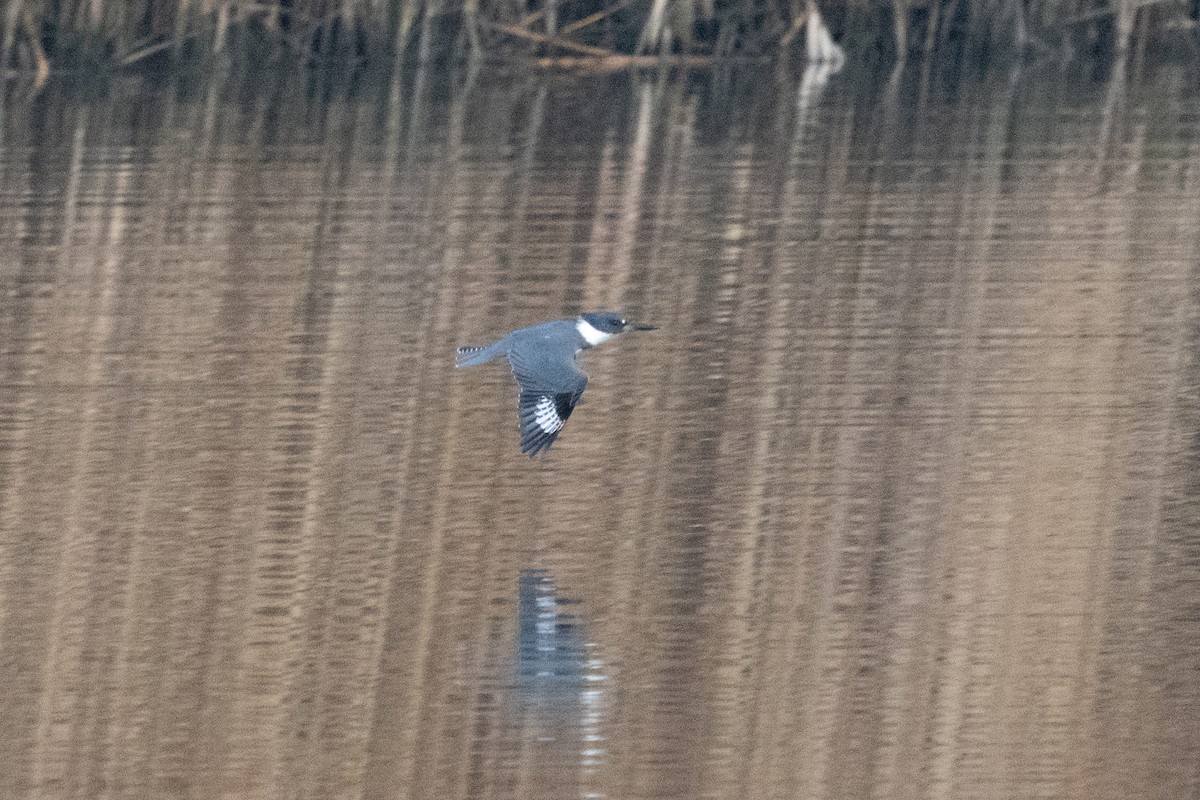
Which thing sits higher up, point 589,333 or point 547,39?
point 547,39

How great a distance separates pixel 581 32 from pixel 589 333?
13.6 metres

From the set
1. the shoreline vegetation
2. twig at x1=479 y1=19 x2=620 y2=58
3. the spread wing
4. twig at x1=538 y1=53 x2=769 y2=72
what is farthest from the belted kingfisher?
twig at x1=538 y1=53 x2=769 y2=72

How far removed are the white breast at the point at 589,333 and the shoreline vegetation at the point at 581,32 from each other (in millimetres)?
11932

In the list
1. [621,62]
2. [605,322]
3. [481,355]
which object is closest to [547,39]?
[621,62]

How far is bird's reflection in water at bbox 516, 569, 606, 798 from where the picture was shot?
18.0ft

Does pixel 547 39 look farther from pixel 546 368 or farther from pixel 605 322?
pixel 546 368

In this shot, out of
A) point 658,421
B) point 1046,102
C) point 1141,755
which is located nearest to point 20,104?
point 1046,102

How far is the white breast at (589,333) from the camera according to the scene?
25.5 ft

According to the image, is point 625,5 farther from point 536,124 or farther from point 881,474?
point 881,474

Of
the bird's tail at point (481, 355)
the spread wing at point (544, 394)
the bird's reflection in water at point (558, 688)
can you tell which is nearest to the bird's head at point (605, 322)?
the bird's tail at point (481, 355)

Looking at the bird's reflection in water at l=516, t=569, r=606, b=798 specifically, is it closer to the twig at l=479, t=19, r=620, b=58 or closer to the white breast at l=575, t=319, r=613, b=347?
the white breast at l=575, t=319, r=613, b=347

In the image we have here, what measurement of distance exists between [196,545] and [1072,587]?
272 centimetres

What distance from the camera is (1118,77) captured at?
19406 millimetres

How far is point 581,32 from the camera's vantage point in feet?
68.9
